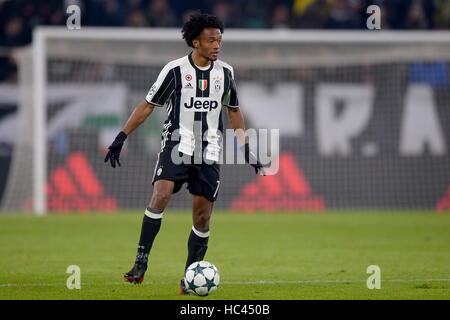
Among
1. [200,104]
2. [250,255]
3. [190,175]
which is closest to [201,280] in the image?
[190,175]

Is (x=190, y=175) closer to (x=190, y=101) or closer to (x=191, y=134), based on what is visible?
(x=191, y=134)

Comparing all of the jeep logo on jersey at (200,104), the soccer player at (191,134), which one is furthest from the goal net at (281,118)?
the jeep logo on jersey at (200,104)

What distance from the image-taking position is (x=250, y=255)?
29.7 feet

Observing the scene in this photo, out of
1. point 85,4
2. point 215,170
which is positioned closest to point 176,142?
point 215,170

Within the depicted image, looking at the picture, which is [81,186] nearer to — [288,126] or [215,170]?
[288,126]

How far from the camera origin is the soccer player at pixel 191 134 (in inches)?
251

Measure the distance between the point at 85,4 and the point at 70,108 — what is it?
2.87m

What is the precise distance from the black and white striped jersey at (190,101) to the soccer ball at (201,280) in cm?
98

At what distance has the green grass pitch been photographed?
6.28 meters

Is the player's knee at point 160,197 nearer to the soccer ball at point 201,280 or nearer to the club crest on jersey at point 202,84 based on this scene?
Result: the soccer ball at point 201,280

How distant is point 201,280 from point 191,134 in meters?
1.23

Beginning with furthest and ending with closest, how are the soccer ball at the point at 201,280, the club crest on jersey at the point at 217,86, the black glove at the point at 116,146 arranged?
the club crest on jersey at the point at 217,86, the black glove at the point at 116,146, the soccer ball at the point at 201,280

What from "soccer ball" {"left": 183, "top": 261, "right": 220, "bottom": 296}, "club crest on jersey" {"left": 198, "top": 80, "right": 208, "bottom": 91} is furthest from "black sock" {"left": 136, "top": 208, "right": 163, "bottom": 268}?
"club crest on jersey" {"left": 198, "top": 80, "right": 208, "bottom": 91}

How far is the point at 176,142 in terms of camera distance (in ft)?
21.1
